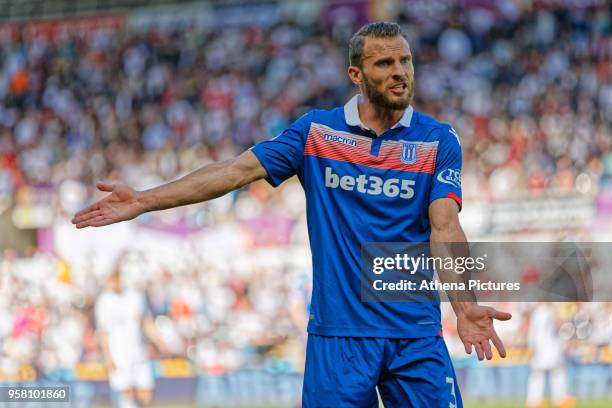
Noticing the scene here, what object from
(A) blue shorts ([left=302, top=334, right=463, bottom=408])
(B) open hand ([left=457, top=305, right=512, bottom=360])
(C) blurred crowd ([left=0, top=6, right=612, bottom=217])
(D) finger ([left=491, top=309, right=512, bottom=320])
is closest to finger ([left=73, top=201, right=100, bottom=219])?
(A) blue shorts ([left=302, top=334, right=463, bottom=408])

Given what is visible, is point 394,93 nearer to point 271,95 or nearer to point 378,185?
point 378,185

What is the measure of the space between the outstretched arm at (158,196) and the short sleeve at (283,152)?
0.13 m

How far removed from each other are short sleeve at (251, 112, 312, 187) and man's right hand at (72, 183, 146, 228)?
552mm

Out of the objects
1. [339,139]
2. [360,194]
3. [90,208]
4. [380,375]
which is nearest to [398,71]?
[339,139]

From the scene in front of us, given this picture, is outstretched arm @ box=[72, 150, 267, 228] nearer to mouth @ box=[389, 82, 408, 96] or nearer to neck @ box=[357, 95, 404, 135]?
neck @ box=[357, 95, 404, 135]

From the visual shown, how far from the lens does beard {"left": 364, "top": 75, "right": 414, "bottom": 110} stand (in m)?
4.59

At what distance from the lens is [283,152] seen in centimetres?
472

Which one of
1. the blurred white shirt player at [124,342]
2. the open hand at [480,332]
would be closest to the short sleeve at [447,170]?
the open hand at [480,332]

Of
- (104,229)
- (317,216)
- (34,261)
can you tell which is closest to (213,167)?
(317,216)

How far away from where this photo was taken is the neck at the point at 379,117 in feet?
15.4

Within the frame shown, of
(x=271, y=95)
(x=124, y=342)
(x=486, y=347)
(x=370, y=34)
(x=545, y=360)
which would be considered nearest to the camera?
(x=486, y=347)

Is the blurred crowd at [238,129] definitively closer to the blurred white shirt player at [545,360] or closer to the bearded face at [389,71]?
the blurred white shirt player at [545,360]

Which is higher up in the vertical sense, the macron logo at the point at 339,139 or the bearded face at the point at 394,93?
the bearded face at the point at 394,93

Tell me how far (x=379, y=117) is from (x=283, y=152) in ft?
1.43
